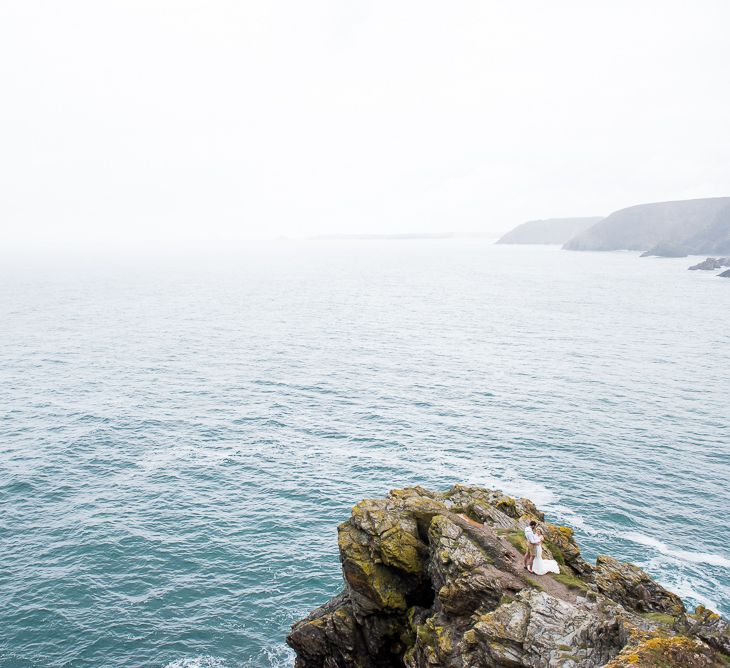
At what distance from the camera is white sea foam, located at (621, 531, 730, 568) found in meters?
49.4

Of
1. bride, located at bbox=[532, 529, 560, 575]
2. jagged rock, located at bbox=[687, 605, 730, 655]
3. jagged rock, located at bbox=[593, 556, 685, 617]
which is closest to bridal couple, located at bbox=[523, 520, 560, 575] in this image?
bride, located at bbox=[532, 529, 560, 575]

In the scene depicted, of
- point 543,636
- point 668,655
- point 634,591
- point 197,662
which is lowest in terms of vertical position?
point 197,662

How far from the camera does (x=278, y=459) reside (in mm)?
68062

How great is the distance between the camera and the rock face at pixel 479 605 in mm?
23922

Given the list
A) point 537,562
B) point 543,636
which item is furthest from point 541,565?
point 543,636

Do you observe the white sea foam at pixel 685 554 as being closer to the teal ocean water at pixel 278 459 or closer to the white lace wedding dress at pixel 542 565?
the teal ocean water at pixel 278 459

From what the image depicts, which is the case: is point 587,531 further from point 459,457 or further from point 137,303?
point 137,303

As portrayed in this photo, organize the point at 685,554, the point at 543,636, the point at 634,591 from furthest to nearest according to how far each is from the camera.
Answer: the point at 685,554 < the point at 634,591 < the point at 543,636

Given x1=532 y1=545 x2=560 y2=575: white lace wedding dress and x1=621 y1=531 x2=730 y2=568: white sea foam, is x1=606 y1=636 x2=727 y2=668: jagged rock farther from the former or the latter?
x1=621 y1=531 x2=730 y2=568: white sea foam

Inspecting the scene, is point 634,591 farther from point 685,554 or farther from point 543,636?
point 685,554

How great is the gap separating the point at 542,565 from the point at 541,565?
0.06m

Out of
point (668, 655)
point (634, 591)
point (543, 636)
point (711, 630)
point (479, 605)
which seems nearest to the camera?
point (668, 655)

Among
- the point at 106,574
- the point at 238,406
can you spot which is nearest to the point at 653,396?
the point at 238,406

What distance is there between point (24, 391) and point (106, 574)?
5317cm
